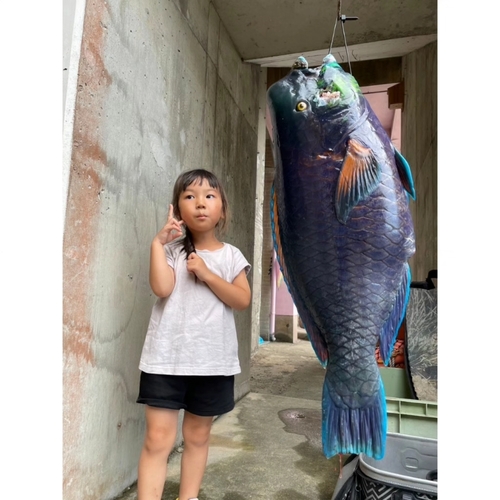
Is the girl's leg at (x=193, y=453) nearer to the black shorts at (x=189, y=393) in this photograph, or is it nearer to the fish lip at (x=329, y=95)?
the black shorts at (x=189, y=393)

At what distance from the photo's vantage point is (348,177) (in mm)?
886

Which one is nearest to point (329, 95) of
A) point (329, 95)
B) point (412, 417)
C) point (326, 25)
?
point (329, 95)

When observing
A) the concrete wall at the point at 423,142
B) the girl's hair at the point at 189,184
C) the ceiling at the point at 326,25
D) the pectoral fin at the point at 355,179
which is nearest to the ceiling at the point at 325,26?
the ceiling at the point at 326,25

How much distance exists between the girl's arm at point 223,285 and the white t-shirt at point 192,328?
43 millimetres

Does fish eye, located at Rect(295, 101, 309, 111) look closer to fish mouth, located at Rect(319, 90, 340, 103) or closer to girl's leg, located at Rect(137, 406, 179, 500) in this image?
fish mouth, located at Rect(319, 90, 340, 103)

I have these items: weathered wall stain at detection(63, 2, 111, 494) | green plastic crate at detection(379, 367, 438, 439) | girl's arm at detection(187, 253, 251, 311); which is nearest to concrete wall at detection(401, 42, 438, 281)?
green plastic crate at detection(379, 367, 438, 439)

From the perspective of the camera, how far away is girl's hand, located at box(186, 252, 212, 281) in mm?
1408

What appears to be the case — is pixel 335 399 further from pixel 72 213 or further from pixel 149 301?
pixel 149 301

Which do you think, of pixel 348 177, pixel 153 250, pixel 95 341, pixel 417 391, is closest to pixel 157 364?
pixel 95 341

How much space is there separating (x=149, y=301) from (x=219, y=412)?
2.19 ft

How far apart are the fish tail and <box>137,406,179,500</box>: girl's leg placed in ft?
2.45

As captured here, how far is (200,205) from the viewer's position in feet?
4.69

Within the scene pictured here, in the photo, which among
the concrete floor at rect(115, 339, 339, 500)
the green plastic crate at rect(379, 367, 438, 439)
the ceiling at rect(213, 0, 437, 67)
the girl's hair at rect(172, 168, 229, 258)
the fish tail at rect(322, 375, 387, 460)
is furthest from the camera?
the ceiling at rect(213, 0, 437, 67)

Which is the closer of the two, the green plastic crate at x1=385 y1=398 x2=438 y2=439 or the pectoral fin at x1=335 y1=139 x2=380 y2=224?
the pectoral fin at x1=335 y1=139 x2=380 y2=224
